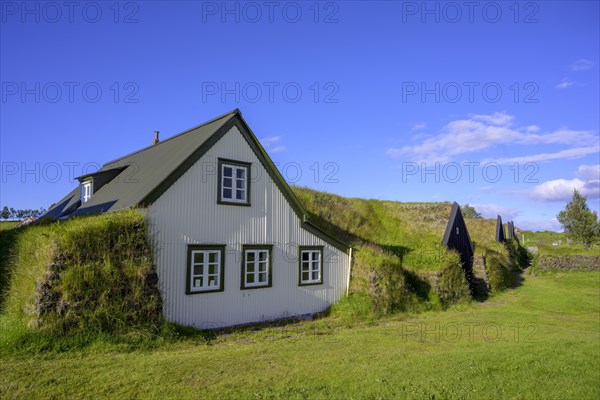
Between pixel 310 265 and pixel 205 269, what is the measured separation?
193 inches

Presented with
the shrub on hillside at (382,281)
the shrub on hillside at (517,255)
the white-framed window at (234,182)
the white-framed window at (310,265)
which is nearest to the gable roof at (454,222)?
the shrub on hillside at (382,281)

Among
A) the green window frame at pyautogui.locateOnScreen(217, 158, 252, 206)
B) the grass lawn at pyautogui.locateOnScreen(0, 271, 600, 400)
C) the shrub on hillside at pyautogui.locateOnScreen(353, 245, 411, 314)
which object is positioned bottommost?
the grass lawn at pyautogui.locateOnScreen(0, 271, 600, 400)

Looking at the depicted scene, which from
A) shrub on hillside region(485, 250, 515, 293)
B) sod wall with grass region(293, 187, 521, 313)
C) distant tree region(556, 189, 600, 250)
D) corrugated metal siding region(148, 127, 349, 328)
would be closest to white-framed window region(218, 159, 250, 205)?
corrugated metal siding region(148, 127, 349, 328)

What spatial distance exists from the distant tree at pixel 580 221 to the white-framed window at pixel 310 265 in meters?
48.7

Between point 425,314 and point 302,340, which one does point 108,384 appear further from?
point 425,314

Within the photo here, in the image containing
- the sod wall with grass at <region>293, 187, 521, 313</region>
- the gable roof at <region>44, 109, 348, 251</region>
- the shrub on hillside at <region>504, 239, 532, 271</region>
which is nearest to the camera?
the gable roof at <region>44, 109, 348, 251</region>

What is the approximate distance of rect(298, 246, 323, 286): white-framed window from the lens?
16.5 meters

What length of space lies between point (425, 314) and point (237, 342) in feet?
32.4

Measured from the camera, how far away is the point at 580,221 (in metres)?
52.6

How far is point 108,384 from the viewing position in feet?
24.4

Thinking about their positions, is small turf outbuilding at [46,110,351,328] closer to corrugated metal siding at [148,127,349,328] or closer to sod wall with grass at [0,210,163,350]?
corrugated metal siding at [148,127,349,328]

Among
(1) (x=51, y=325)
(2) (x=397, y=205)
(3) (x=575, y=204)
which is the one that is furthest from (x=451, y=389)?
(3) (x=575, y=204)

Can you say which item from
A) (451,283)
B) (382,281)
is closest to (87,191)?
Answer: (382,281)

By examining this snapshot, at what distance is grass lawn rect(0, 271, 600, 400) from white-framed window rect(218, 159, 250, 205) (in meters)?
4.70
